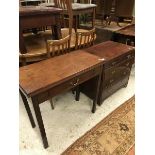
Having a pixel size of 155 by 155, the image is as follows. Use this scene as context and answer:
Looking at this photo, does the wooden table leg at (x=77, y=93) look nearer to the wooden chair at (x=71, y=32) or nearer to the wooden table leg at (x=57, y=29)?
the wooden chair at (x=71, y=32)

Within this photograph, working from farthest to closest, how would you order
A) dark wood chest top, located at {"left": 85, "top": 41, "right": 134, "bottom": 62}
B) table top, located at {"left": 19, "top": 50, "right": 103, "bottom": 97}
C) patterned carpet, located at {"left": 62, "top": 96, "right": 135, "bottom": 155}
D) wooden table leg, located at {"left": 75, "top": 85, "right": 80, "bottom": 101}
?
wooden table leg, located at {"left": 75, "top": 85, "right": 80, "bottom": 101}
dark wood chest top, located at {"left": 85, "top": 41, "right": 134, "bottom": 62}
patterned carpet, located at {"left": 62, "top": 96, "right": 135, "bottom": 155}
table top, located at {"left": 19, "top": 50, "right": 103, "bottom": 97}

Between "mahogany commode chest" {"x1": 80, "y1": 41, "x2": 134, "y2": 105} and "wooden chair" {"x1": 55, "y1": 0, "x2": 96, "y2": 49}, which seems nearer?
"mahogany commode chest" {"x1": 80, "y1": 41, "x2": 134, "y2": 105}

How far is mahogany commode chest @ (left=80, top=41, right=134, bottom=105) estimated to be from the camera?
1.67 metres

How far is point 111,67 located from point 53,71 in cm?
67

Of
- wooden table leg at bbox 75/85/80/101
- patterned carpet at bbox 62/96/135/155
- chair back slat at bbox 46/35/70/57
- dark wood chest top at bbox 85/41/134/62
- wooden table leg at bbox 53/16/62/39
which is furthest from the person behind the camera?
wooden table leg at bbox 75/85/80/101

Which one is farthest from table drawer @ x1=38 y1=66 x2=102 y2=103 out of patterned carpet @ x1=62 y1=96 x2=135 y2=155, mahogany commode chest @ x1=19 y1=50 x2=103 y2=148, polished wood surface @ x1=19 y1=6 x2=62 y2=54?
polished wood surface @ x1=19 y1=6 x2=62 y2=54

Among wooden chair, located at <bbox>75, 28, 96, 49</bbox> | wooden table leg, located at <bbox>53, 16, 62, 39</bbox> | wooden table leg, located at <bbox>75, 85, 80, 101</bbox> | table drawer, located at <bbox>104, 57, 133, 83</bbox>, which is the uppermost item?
wooden table leg, located at <bbox>53, 16, 62, 39</bbox>

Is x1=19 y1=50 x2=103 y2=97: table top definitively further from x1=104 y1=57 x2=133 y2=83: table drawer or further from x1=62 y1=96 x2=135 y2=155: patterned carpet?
x1=62 y1=96 x2=135 y2=155: patterned carpet

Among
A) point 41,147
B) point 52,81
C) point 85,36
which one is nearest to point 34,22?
point 85,36

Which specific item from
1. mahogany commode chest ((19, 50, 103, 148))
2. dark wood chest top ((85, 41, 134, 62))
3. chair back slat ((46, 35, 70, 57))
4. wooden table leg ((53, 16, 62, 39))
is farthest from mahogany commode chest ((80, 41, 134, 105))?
wooden table leg ((53, 16, 62, 39))

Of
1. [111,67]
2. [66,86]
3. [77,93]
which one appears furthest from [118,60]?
[66,86]

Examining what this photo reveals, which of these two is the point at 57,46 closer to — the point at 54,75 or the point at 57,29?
the point at 57,29

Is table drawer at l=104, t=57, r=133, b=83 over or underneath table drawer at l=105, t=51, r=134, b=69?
underneath
